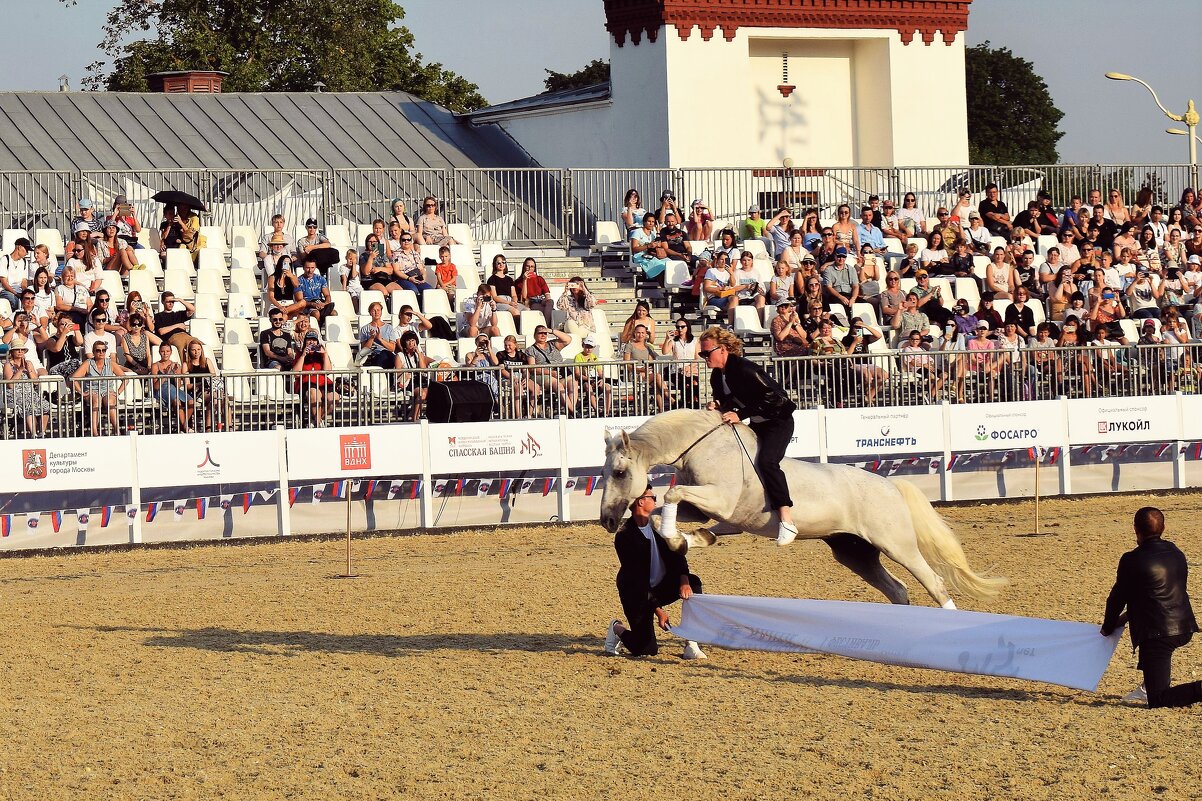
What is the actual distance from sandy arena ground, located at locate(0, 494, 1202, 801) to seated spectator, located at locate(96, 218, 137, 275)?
27.3ft

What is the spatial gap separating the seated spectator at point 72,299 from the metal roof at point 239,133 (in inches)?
437

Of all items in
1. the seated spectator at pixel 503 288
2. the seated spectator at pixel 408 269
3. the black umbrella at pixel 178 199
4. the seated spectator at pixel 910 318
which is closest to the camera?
the seated spectator at pixel 503 288

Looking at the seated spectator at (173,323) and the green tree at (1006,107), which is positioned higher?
the green tree at (1006,107)

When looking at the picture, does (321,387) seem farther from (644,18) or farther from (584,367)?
(644,18)

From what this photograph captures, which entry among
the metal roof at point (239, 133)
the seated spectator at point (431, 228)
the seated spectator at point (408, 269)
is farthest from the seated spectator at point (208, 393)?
the metal roof at point (239, 133)

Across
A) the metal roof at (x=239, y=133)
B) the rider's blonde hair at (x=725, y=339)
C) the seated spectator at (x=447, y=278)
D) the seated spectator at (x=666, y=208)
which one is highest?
the metal roof at (x=239, y=133)

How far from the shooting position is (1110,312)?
26.2 m

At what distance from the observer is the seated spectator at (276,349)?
2119cm

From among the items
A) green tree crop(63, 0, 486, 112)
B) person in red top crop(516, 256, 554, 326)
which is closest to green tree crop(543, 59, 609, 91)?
green tree crop(63, 0, 486, 112)

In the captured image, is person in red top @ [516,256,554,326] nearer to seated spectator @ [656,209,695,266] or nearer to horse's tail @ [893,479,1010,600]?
seated spectator @ [656,209,695,266]

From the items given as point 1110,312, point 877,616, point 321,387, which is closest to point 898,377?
point 1110,312

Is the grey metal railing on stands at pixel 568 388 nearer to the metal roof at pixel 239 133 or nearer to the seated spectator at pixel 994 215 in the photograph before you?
the seated spectator at pixel 994 215

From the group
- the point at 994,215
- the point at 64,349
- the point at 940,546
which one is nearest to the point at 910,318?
the point at 994,215

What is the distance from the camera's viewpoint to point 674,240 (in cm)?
2762
